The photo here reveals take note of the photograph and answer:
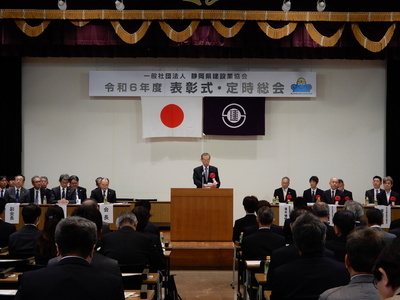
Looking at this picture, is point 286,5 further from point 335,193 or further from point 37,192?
point 37,192

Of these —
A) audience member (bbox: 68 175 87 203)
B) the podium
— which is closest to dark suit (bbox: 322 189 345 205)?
the podium

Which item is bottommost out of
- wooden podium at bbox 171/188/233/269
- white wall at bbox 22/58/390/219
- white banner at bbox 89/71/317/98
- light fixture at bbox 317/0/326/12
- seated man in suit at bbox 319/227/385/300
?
wooden podium at bbox 171/188/233/269

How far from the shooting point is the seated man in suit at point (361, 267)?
7.66 feet

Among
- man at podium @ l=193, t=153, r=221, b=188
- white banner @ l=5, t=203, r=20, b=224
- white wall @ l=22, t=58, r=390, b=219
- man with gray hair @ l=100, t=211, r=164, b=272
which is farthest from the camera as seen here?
white wall @ l=22, t=58, r=390, b=219

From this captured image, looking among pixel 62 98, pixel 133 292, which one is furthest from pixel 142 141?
pixel 133 292

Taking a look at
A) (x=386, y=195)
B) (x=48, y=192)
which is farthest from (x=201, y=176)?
(x=386, y=195)

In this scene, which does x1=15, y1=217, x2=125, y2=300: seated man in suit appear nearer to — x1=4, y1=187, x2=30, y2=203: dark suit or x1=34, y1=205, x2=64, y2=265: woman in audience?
x1=34, y1=205, x2=64, y2=265: woman in audience

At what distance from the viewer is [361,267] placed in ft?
7.87

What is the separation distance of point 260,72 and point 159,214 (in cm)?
348

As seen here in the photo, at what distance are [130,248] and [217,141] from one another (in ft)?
23.8

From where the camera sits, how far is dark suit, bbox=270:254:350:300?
122 inches

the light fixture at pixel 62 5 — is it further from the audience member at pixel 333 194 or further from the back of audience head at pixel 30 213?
the back of audience head at pixel 30 213

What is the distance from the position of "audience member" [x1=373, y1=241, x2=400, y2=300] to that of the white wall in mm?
10314

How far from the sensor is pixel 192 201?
863cm
